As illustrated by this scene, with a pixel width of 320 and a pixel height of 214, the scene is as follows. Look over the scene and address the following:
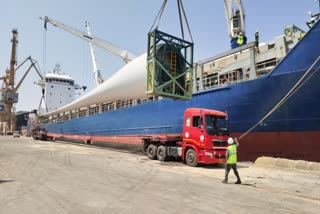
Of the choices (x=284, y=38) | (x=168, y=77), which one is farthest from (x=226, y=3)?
(x=168, y=77)

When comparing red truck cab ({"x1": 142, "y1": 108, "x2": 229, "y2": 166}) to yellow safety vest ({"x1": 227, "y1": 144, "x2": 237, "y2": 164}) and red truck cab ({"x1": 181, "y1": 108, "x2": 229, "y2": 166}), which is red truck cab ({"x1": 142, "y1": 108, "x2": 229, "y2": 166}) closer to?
red truck cab ({"x1": 181, "y1": 108, "x2": 229, "y2": 166})

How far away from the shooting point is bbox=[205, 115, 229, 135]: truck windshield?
1314cm

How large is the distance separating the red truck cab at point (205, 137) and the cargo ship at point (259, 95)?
1779 millimetres

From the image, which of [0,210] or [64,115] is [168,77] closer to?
[0,210]

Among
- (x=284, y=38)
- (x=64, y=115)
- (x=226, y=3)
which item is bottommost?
(x=64, y=115)

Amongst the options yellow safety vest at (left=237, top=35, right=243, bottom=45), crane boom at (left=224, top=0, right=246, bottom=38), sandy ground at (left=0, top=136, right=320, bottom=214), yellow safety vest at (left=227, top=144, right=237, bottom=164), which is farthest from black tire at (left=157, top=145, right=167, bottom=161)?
crane boom at (left=224, top=0, right=246, bottom=38)

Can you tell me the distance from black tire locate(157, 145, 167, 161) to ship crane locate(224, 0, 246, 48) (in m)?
9.28

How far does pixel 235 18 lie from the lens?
21172 millimetres

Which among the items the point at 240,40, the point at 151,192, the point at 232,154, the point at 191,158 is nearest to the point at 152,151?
the point at 191,158

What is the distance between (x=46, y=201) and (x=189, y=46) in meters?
11.2

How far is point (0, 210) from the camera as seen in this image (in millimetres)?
5602

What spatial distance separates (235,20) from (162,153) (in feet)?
38.2

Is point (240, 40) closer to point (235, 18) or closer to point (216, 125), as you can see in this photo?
point (235, 18)

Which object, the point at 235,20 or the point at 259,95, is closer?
the point at 259,95
